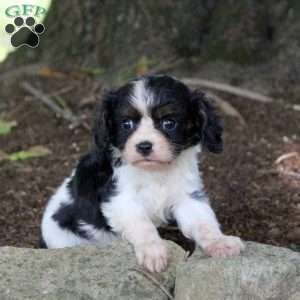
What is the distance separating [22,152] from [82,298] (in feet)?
12.7

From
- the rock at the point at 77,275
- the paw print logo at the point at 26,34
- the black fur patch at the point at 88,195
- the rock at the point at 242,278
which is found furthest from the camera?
the paw print logo at the point at 26,34

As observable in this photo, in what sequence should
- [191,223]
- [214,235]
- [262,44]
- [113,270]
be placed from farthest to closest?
[262,44] → [191,223] → [214,235] → [113,270]

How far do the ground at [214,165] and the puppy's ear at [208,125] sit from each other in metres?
1.03

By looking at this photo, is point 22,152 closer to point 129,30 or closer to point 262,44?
point 129,30

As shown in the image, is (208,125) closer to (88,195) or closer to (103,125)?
(103,125)

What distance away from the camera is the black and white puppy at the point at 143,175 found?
530cm

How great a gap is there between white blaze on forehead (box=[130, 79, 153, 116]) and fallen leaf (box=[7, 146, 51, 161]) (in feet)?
10.2

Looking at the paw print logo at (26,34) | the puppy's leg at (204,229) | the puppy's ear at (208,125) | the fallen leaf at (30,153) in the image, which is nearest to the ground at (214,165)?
the fallen leaf at (30,153)

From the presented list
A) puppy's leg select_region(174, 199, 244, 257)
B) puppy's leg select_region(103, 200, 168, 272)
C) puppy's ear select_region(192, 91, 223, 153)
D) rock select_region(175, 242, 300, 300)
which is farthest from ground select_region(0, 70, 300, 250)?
rock select_region(175, 242, 300, 300)

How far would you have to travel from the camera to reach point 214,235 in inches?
206

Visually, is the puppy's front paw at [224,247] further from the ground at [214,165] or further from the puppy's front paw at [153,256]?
the ground at [214,165]

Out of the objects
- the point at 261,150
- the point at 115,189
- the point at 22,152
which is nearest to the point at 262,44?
the point at 261,150

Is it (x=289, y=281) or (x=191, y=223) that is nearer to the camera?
(x=289, y=281)

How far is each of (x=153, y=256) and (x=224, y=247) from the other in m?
0.48
